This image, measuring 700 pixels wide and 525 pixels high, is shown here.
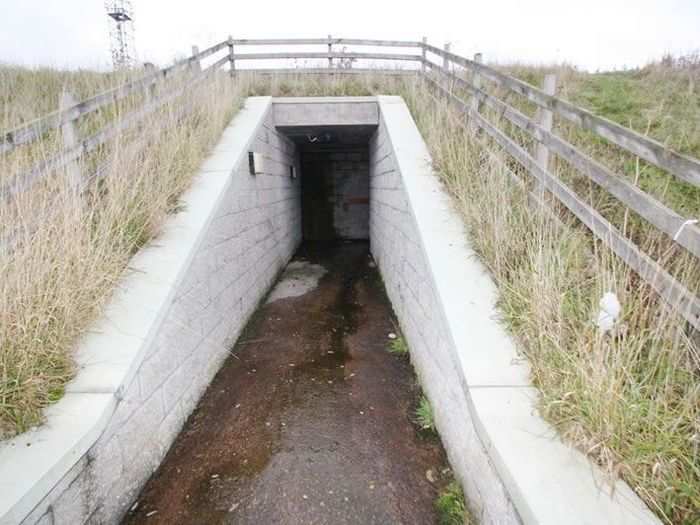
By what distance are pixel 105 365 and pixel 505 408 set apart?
7.01 ft

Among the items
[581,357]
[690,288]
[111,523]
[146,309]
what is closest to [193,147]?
[146,309]

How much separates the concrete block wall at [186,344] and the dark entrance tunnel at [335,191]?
440 centimetres

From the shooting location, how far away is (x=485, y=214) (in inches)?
121

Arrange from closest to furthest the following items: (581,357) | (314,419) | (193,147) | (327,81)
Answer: (581,357), (314,419), (193,147), (327,81)

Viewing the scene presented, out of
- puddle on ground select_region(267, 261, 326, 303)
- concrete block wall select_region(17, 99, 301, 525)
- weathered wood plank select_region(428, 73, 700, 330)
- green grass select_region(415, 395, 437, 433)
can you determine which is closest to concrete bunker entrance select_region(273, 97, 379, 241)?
puddle on ground select_region(267, 261, 326, 303)

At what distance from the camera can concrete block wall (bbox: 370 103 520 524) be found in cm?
189

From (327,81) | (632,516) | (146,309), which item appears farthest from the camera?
(327,81)

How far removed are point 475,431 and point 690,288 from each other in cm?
125

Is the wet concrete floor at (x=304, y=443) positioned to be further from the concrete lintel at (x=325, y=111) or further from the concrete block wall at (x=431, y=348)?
the concrete lintel at (x=325, y=111)

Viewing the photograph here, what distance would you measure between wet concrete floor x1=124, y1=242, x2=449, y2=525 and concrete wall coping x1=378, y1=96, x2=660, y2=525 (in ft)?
2.81

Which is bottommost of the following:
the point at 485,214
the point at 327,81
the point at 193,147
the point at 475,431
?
the point at 475,431

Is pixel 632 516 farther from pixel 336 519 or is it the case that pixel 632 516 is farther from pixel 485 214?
pixel 485 214

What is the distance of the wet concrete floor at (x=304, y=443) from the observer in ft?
7.38

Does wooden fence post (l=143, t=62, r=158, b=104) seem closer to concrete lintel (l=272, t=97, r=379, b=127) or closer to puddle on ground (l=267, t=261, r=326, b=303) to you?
concrete lintel (l=272, t=97, r=379, b=127)
